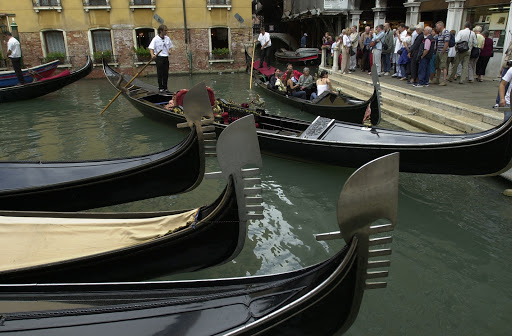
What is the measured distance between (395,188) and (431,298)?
103 cm

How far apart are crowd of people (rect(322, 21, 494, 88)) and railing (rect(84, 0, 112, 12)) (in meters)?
5.86

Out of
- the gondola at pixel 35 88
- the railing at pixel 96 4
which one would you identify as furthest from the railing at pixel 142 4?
the gondola at pixel 35 88

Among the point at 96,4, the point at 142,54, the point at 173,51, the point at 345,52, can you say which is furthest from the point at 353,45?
the point at 96,4

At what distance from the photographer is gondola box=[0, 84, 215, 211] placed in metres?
2.01

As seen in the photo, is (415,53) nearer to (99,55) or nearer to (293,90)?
(293,90)

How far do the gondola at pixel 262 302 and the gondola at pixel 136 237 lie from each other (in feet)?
1.07

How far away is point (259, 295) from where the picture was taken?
3.48ft

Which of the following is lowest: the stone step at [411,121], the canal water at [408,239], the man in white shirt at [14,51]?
the canal water at [408,239]

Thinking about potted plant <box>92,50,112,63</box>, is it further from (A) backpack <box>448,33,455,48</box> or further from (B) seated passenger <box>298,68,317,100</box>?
(A) backpack <box>448,33,455,48</box>

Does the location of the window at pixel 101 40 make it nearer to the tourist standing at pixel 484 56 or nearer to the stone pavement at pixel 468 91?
the stone pavement at pixel 468 91

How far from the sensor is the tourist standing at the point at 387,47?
5.91 m

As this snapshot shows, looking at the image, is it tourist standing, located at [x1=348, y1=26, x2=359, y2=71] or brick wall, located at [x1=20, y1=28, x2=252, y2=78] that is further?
brick wall, located at [x1=20, y1=28, x2=252, y2=78]

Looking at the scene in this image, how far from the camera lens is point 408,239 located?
2.17 metres

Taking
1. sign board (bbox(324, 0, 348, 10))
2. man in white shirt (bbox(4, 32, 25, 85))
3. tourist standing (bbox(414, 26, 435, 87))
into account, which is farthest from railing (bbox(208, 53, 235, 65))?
tourist standing (bbox(414, 26, 435, 87))
